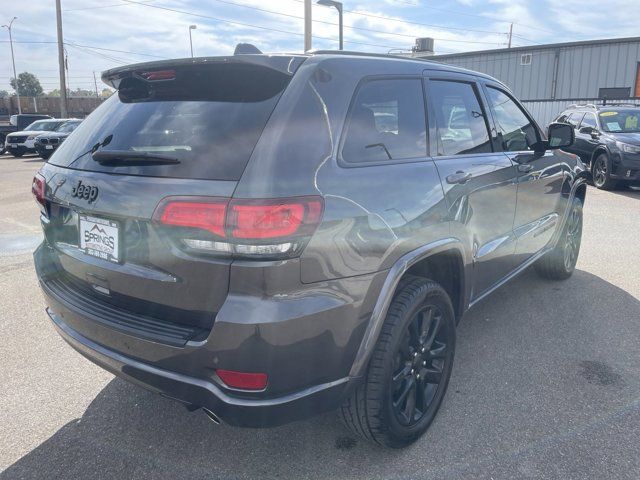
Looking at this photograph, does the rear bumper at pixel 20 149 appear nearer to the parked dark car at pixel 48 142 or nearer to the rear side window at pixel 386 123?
the parked dark car at pixel 48 142

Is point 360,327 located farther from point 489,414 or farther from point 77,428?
point 77,428

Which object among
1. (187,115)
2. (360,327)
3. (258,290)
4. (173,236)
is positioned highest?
(187,115)

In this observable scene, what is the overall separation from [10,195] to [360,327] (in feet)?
33.7

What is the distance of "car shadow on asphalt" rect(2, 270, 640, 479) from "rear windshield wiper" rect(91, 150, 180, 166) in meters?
1.37

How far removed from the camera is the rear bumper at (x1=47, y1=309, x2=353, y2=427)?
1.93 meters

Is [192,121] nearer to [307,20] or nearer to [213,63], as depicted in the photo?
[213,63]

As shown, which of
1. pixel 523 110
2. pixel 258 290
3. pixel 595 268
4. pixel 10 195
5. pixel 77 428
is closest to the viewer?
pixel 258 290

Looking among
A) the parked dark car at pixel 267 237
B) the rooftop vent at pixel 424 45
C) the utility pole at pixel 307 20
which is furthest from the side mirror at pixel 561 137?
the rooftop vent at pixel 424 45

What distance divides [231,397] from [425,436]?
3.86 ft

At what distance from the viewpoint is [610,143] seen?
10.1 metres

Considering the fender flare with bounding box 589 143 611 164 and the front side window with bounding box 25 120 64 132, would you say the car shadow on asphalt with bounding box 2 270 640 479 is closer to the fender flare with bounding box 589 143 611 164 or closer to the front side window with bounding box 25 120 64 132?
the fender flare with bounding box 589 143 611 164

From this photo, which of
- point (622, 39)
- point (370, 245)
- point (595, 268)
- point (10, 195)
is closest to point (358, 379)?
point (370, 245)

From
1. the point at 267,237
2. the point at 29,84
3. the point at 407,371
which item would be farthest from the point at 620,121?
the point at 29,84

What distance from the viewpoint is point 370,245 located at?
6.89 ft
